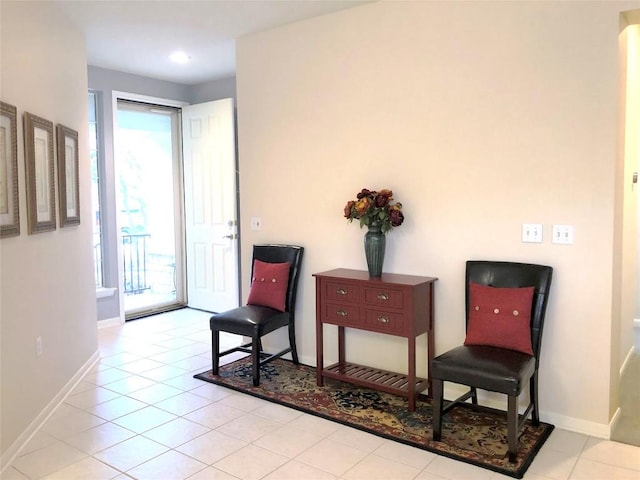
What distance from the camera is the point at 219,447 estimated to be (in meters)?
2.82

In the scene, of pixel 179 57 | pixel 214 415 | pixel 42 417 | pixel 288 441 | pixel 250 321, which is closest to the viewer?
pixel 288 441

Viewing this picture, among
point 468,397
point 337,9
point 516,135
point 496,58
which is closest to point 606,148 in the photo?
point 516,135

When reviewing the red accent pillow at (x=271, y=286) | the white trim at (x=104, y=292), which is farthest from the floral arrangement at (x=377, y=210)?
the white trim at (x=104, y=292)

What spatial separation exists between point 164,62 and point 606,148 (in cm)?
409

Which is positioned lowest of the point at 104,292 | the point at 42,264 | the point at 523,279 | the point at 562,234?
the point at 104,292

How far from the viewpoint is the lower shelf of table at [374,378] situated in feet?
10.9

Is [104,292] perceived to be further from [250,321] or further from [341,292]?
[341,292]

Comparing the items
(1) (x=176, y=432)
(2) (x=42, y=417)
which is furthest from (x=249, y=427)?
(2) (x=42, y=417)

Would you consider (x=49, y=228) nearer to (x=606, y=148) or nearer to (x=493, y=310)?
(x=493, y=310)

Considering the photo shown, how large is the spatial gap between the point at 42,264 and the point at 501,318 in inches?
109

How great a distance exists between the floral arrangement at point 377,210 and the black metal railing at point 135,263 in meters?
4.03

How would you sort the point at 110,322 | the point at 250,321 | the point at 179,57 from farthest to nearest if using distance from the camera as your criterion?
the point at 110,322
the point at 179,57
the point at 250,321

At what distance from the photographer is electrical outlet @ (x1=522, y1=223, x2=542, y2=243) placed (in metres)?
3.01

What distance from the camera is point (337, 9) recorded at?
3.71 metres
